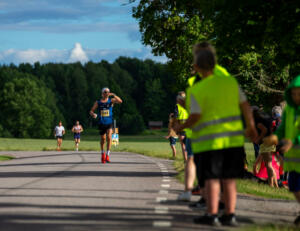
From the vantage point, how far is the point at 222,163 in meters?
6.94

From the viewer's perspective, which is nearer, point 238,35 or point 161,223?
point 161,223

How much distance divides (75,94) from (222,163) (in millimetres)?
144885

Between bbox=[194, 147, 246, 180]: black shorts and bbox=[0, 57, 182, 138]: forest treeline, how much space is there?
101 metres

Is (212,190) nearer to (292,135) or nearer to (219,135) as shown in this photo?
(219,135)

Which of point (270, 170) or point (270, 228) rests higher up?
point (270, 170)

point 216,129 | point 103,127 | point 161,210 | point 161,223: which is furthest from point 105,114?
point 216,129

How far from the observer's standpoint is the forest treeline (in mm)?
112438

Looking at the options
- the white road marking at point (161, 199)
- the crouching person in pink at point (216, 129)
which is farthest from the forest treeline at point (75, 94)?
the crouching person in pink at point (216, 129)

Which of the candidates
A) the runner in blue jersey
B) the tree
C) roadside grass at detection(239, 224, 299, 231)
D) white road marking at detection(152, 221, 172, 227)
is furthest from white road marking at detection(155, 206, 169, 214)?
the tree

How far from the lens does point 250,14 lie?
1212 centimetres

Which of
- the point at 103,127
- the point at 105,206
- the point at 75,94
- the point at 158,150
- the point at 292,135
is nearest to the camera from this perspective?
the point at 292,135

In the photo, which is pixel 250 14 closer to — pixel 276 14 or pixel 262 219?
pixel 276 14

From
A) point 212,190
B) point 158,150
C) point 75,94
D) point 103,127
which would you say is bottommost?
point 158,150

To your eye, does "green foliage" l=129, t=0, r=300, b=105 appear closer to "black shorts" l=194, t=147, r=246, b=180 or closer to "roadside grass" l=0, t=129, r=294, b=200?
"roadside grass" l=0, t=129, r=294, b=200
